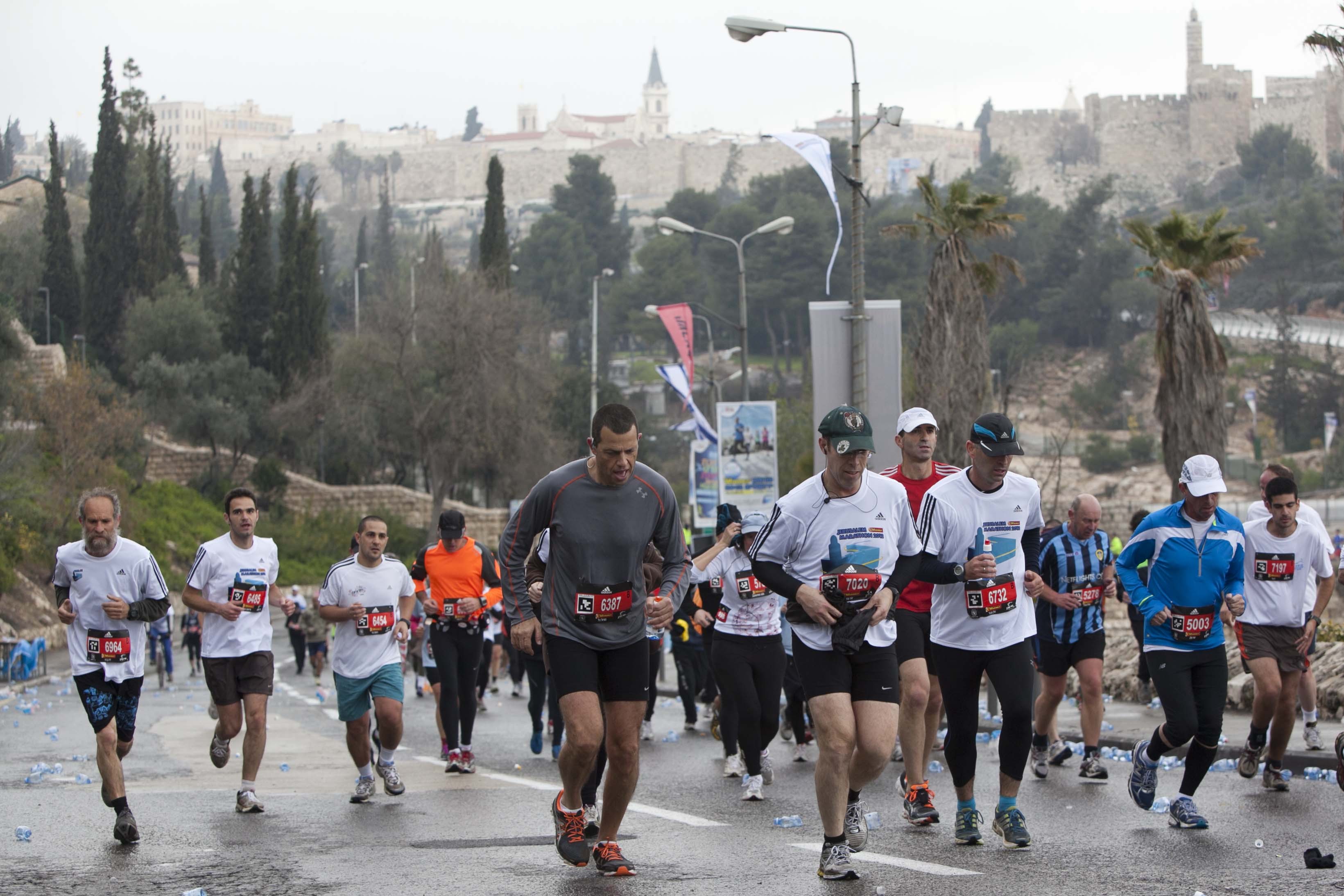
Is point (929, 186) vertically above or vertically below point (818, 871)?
above

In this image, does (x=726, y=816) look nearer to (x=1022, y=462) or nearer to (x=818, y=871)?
(x=818, y=871)

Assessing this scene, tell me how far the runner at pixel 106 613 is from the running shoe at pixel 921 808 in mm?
3919

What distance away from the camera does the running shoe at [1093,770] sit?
10.3m

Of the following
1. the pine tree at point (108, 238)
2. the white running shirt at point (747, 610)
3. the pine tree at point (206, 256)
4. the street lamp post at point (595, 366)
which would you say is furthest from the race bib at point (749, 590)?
the pine tree at point (206, 256)

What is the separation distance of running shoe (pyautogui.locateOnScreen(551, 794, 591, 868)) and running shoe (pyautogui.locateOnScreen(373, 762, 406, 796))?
3270 mm

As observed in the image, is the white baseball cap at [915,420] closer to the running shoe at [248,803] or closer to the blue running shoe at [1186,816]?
the blue running shoe at [1186,816]

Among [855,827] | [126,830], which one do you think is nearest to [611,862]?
[855,827]

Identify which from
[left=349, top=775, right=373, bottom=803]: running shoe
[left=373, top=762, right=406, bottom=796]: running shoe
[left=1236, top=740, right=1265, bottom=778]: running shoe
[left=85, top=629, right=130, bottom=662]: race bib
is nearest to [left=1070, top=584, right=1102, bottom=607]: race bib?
[left=1236, top=740, right=1265, bottom=778]: running shoe

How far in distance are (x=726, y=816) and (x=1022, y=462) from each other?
67938mm

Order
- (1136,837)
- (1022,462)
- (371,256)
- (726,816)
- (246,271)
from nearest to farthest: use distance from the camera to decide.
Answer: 1. (1136,837)
2. (726,816)
3. (246,271)
4. (1022,462)
5. (371,256)

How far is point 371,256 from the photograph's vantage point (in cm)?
13750

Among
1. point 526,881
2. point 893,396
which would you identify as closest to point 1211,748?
point 526,881

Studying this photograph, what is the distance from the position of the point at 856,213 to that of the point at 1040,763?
9484 millimetres

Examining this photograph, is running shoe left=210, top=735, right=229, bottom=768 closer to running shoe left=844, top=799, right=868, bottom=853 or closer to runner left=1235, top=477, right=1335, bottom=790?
running shoe left=844, top=799, right=868, bottom=853
